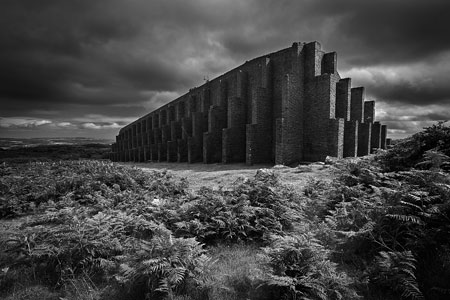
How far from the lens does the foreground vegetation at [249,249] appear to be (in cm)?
323

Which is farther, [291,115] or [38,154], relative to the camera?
[38,154]

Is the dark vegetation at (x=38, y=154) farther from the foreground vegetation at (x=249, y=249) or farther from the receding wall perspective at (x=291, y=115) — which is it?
the foreground vegetation at (x=249, y=249)

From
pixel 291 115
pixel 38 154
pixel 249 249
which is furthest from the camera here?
pixel 38 154

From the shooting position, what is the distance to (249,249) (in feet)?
15.0

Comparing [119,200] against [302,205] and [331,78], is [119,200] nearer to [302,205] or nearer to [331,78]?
[302,205]

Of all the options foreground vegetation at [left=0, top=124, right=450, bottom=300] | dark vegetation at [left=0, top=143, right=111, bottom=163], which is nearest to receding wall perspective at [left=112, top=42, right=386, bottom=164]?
foreground vegetation at [left=0, top=124, right=450, bottom=300]

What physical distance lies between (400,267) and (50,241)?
5.54 meters

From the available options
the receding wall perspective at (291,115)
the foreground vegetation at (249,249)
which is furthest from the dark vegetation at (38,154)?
the foreground vegetation at (249,249)

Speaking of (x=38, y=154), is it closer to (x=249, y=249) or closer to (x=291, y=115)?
(x=291, y=115)

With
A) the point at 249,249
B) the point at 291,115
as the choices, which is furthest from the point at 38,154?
the point at 249,249

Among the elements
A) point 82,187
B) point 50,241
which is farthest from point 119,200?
point 50,241

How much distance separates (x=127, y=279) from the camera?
3375 millimetres

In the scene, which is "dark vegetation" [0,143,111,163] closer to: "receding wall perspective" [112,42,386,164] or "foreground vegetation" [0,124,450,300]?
"receding wall perspective" [112,42,386,164]

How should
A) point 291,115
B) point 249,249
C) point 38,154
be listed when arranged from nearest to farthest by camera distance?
point 249,249
point 291,115
point 38,154
